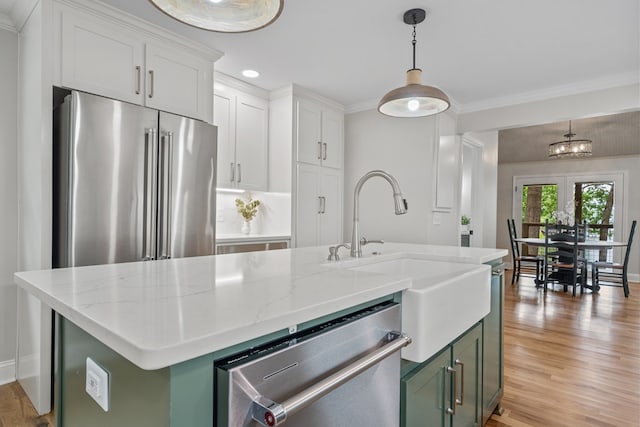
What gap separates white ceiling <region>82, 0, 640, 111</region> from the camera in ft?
7.93

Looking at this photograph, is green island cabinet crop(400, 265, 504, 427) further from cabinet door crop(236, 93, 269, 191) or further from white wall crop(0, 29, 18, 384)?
white wall crop(0, 29, 18, 384)

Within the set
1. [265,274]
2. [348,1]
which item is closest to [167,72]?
[348,1]

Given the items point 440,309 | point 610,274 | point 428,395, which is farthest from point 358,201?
point 610,274

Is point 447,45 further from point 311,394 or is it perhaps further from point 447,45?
point 311,394

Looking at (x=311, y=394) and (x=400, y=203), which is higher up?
(x=400, y=203)

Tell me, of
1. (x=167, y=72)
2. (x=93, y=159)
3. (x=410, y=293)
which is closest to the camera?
(x=410, y=293)

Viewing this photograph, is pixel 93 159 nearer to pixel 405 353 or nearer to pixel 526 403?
pixel 405 353

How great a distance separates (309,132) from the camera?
4.12 m

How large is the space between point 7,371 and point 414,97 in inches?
126

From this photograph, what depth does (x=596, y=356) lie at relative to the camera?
2.93 metres

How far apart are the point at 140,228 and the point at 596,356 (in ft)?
11.8

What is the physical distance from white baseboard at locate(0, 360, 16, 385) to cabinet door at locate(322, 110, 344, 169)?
326cm

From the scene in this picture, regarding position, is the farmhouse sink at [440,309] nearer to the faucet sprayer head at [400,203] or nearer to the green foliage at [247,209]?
the faucet sprayer head at [400,203]

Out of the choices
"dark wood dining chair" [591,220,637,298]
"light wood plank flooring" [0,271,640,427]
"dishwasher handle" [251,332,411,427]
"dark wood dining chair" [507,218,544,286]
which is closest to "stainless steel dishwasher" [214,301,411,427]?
"dishwasher handle" [251,332,411,427]
